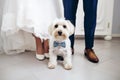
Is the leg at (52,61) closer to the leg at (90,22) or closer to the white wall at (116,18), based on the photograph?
the leg at (90,22)

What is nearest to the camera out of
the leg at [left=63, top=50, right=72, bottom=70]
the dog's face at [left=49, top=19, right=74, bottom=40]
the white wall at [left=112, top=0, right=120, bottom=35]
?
the dog's face at [left=49, top=19, right=74, bottom=40]

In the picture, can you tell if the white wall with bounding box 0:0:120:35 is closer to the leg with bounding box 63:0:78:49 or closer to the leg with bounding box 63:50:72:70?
the leg with bounding box 63:0:78:49

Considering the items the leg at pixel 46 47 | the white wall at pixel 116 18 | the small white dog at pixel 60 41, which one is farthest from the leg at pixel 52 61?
the white wall at pixel 116 18

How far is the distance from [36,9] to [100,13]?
86 centimetres

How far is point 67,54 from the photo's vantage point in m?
1.93

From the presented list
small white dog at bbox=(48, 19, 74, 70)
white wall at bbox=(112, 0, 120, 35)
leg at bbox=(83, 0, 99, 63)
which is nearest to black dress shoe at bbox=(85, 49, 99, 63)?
leg at bbox=(83, 0, 99, 63)

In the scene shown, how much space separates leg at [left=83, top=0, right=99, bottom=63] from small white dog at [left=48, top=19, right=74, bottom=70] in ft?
0.81

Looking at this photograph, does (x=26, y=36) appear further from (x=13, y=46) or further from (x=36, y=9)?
(x=36, y=9)

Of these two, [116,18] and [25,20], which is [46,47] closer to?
[25,20]

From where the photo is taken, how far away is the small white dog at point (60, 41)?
180 cm

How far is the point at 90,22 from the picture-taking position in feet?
6.64

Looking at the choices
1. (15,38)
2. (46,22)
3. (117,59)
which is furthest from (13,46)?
(117,59)

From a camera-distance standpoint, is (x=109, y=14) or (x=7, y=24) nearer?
(x=7, y=24)

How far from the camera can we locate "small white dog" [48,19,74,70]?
1796mm
